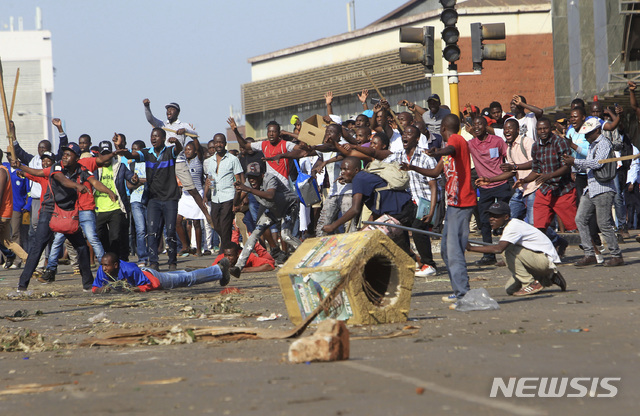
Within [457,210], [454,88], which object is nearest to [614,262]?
[457,210]

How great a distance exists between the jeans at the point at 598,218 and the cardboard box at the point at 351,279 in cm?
453

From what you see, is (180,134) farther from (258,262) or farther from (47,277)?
(47,277)

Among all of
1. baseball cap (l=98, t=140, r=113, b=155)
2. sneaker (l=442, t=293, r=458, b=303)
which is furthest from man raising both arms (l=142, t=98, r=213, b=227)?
sneaker (l=442, t=293, r=458, b=303)

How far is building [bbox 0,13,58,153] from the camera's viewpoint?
350 feet

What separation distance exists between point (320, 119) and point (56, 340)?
9.38 m

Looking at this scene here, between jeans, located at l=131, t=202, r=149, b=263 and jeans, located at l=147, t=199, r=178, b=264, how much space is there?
333mm

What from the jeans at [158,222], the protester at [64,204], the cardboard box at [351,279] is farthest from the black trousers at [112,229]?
the cardboard box at [351,279]

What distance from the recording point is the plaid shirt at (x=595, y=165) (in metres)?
11.7

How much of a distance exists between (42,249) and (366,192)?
451 centimetres

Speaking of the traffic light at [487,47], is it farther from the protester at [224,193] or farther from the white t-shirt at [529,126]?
the protester at [224,193]

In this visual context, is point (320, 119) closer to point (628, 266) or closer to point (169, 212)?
point (169, 212)

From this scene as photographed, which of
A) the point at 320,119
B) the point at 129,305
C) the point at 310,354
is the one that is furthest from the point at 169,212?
the point at 310,354

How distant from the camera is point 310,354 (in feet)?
18.9

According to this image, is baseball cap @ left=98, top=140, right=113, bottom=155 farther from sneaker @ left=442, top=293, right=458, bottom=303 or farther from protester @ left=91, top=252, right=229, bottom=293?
sneaker @ left=442, top=293, right=458, bottom=303
